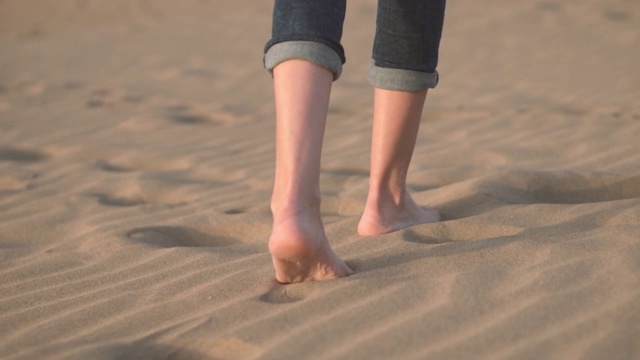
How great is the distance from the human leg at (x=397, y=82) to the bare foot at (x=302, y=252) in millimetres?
444

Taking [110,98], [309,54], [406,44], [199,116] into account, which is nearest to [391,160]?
[406,44]

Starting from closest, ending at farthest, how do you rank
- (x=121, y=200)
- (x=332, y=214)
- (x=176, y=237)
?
1. (x=176, y=237)
2. (x=332, y=214)
3. (x=121, y=200)

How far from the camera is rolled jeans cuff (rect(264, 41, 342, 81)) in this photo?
1.66m

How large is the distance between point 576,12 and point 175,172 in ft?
16.4

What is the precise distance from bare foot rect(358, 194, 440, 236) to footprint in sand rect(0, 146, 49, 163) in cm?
198

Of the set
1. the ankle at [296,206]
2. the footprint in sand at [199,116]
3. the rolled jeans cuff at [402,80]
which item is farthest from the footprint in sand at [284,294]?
the footprint in sand at [199,116]

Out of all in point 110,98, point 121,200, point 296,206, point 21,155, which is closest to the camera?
point 296,206

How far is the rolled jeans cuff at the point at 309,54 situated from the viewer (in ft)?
5.44

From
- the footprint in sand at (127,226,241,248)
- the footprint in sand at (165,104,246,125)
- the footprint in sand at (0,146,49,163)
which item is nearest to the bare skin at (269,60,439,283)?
the footprint in sand at (127,226,241,248)

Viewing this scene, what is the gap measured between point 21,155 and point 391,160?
7.14ft

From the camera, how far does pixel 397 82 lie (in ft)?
6.69

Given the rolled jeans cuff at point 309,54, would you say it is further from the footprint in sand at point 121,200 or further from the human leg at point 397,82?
the footprint in sand at point 121,200

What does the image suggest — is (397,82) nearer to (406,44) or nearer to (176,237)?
(406,44)

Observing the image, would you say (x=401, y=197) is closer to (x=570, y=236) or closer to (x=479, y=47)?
(x=570, y=236)
